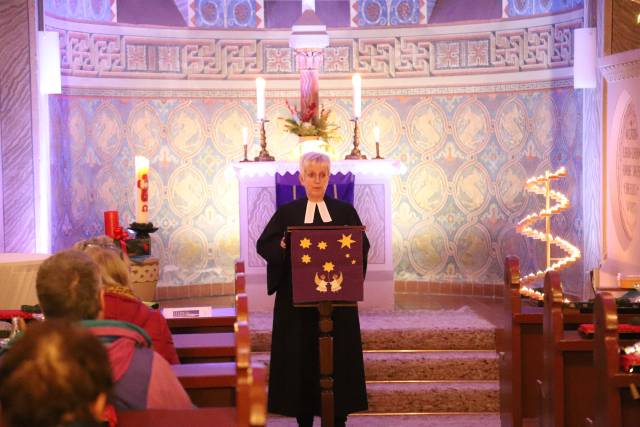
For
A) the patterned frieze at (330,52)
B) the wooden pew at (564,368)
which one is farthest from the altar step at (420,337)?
the patterned frieze at (330,52)

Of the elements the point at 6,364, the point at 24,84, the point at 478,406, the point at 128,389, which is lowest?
the point at 478,406

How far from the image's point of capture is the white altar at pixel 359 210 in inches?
309

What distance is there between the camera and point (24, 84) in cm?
775

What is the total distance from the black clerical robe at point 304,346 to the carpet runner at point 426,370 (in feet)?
2.98

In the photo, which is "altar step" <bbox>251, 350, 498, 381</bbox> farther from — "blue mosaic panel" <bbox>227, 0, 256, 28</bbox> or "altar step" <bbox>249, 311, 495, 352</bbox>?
"blue mosaic panel" <bbox>227, 0, 256, 28</bbox>

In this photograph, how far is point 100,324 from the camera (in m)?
2.69

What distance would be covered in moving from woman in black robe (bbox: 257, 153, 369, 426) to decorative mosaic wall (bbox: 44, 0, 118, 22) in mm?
4436

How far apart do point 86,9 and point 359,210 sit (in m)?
3.30

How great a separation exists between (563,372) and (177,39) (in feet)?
20.7

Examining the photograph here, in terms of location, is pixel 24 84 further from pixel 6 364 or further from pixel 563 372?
pixel 6 364

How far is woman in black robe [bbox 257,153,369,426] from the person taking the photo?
5223 millimetres

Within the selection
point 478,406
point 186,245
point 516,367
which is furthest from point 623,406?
point 186,245

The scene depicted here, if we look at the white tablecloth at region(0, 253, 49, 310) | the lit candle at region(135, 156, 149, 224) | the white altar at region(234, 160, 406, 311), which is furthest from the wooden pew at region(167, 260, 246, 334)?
the white altar at region(234, 160, 406, 311)

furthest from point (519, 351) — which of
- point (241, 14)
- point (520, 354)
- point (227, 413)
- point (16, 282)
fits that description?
point (241, 14)
